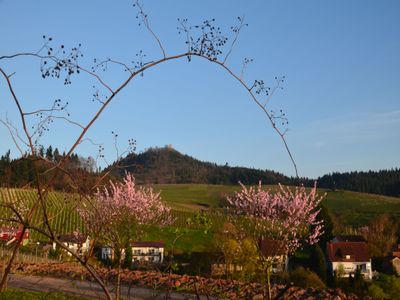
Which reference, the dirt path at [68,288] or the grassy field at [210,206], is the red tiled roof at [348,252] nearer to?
the grassy field at [210,206]

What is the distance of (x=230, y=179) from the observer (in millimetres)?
144750

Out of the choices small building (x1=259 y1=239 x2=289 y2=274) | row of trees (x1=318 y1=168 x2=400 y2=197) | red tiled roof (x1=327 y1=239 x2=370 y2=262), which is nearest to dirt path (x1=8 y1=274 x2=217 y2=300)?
small building (x1=259 y1=239 x2=289 y2=274)

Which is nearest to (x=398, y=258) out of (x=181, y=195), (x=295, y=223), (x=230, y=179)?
(x=295, y=223)

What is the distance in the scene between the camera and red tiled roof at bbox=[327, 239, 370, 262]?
51412 mm

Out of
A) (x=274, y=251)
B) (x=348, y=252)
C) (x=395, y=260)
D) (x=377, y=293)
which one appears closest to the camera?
(x=274, y=251)

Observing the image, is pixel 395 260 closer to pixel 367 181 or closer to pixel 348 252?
pixel 348 252

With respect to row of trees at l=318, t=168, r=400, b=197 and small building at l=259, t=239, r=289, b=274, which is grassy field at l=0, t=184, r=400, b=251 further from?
small building at l=259, t=239, r=289, b=274

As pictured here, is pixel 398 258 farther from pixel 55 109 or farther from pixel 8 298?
pixel 55 109

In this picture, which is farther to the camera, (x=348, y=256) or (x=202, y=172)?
(x=202, y=172)

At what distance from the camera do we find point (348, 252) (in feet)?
169

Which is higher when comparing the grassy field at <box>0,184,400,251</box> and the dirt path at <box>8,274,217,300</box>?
the grassy field at <box>0,184,400,251</box>

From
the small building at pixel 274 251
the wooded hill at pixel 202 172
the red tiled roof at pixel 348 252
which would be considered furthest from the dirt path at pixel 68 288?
the wooded hill at pixel 202 172

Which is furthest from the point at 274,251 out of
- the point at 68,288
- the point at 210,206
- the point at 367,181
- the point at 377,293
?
the point at 367,181

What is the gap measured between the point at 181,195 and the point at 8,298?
98400 millimetres
